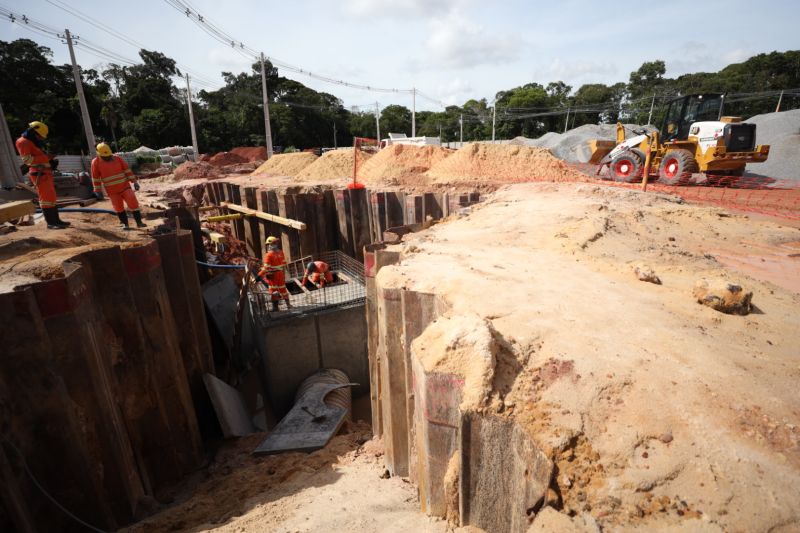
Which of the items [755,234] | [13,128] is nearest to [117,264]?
[755,234]

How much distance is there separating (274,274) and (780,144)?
29.0m

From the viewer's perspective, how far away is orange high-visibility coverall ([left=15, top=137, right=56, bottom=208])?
6.71 metres

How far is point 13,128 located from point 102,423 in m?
48.9

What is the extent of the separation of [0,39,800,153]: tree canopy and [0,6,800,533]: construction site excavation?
41.8m

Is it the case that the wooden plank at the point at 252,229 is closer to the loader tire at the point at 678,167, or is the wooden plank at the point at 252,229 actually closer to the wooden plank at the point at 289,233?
the wooden plank at the point at 289,233

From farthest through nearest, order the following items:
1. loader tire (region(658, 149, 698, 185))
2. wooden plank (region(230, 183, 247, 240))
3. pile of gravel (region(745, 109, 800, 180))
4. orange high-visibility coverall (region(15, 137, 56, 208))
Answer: pile of gravel (region(745, 109, 800, 180)), wooden plank (region(230, 183, 247, 240)), loader tire (region(658, 149, 698, 185)), orange high-visibility coverall (region(15, 137, 56, 208))

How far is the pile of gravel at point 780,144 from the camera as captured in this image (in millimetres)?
20234

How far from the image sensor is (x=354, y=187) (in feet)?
42.8

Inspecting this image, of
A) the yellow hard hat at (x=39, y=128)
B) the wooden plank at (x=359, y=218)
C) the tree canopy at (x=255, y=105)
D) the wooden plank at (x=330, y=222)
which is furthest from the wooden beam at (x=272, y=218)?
the tree canopy at (x=255, y=105)

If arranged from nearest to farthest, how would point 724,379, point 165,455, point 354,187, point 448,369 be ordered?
point 724,379 < point 448,369 < point 165,455 < point 354,187

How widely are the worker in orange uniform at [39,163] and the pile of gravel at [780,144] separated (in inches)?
1070

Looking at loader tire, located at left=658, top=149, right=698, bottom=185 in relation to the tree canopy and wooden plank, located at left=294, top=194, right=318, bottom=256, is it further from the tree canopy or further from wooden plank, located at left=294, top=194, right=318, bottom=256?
the tree canopy

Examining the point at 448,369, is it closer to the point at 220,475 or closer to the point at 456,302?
the point at 456,302

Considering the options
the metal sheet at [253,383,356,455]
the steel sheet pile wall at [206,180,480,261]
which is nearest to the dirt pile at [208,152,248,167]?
the steel sheet pile wall at [206,180,480,261]
